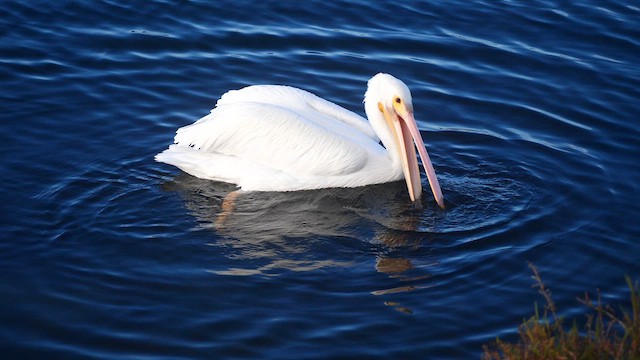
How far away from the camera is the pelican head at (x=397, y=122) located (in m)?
8.12

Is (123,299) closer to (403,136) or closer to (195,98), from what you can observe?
(403,136)

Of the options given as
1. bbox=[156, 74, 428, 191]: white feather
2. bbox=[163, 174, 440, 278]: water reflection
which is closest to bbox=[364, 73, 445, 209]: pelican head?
bbox=[156, 74, 428, 191]: white feather

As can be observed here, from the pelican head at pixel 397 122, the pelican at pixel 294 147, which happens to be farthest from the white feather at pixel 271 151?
the pelican head at pixel 397 122

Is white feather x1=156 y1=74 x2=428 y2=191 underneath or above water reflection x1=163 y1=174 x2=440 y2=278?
above

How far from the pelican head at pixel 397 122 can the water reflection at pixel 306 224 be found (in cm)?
26

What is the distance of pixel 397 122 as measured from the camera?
8.25m

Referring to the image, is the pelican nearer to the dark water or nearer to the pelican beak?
the pelican beak

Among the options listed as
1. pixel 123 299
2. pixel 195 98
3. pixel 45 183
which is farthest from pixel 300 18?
pixel 123 299

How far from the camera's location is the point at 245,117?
806cm

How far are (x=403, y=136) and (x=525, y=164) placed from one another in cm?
121

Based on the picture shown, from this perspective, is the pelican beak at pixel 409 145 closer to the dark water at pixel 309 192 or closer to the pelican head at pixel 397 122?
the pelican head at pixel 397 122

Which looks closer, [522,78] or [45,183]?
[45,183]

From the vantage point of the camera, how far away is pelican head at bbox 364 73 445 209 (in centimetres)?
812

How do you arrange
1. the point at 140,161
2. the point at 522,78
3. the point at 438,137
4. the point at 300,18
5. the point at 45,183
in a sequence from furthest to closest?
the point at 300,18
the point at 522,78
the point at 438,137
the point at 140,161
the point at 45,183
